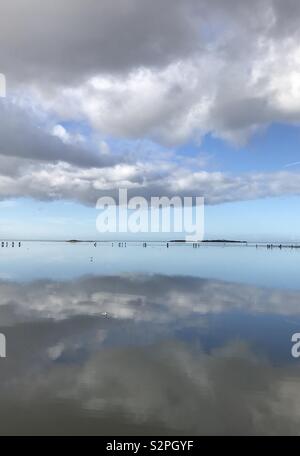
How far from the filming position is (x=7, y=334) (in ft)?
64.1

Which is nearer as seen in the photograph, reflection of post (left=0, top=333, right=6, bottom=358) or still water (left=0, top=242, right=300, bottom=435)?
still water (left=0, top=242, right=300, bottom=435)

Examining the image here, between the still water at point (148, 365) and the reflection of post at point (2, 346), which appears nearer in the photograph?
the still water at point (148, 365)

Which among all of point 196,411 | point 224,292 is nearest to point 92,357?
point 196,411

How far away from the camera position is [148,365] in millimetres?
15719

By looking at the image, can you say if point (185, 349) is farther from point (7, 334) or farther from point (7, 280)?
point (7, 280)

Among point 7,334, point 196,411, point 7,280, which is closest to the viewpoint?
point 196,411

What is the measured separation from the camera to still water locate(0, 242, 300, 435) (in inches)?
441

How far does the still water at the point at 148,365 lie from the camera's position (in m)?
11.2

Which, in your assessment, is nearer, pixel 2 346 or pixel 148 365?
pixel 148 365

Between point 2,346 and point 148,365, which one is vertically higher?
point 2,346

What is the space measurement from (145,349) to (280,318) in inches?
409

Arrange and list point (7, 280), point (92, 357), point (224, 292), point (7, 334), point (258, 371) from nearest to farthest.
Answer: point (258, 371) < point (92, 357) < point (7, 334) < point (224, 292) < point (7, 280)
